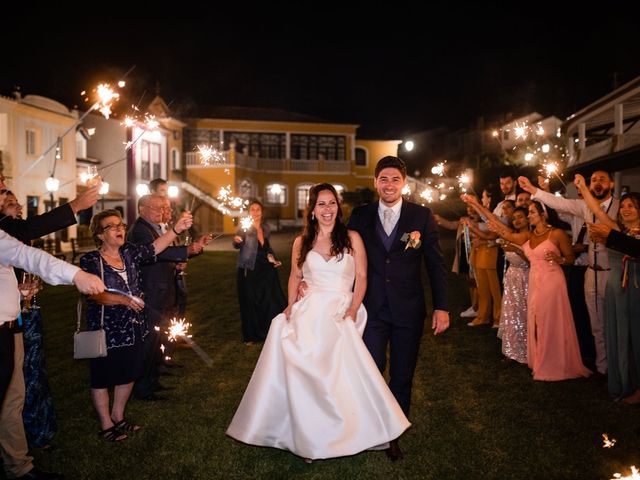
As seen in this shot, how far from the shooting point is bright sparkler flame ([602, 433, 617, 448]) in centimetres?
466

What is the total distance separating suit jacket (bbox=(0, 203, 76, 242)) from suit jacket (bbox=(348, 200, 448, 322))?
7.89ft

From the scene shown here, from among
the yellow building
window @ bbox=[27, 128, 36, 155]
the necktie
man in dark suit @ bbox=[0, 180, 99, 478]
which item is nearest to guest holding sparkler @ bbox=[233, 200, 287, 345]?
the necktie

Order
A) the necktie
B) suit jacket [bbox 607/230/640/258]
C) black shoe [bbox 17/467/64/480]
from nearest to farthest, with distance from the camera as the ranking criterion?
black shoe [bbox 17/467/64/480]
the necktie
suit jacket [bbox 607/230/640/258]

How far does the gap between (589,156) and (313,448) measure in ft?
53.5

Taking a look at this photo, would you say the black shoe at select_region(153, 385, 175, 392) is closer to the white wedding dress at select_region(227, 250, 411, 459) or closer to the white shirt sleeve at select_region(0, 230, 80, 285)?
the white wedding dress at select_region(227, 250, 411, 459)

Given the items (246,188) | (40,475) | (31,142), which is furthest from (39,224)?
(246,188)

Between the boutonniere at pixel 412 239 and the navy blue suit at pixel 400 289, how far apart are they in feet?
0.18

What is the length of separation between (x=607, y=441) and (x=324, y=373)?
256cm

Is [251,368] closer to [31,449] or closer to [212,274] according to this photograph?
[31,449]

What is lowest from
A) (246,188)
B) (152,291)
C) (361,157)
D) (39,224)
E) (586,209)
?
(152,291)

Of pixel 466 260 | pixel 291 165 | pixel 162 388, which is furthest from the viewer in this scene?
pixel 291 165

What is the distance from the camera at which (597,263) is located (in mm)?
6613

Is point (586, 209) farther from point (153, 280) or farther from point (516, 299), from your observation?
point (153, 280)

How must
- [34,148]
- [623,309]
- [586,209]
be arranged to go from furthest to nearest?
[34,148] → [586,209] → [623,309]
